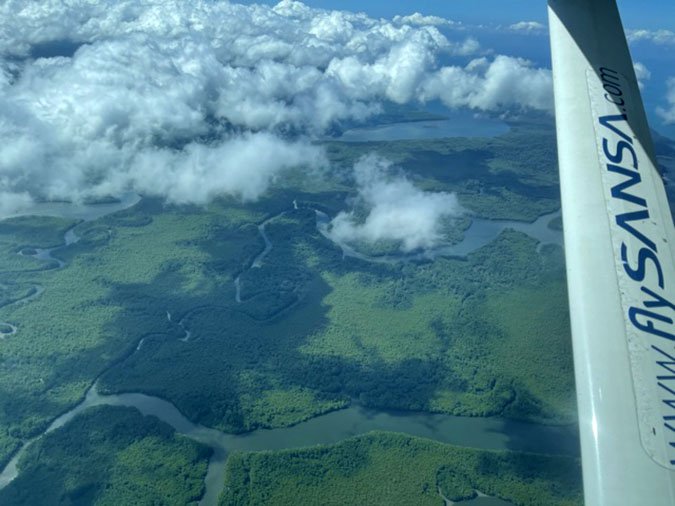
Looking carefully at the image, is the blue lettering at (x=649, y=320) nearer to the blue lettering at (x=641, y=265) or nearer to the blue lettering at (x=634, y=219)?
the blue lettering at (x=641, y=265)

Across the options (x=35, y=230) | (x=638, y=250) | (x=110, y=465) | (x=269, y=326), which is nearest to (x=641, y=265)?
(x=638, y=250)

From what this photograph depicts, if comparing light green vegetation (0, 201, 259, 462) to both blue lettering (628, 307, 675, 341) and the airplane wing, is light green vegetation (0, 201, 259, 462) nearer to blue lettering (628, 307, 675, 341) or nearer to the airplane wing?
the airplane wing

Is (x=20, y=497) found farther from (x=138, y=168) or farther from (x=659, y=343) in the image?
(x=138, y=168)

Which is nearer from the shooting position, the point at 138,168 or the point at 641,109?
the point at 641,109

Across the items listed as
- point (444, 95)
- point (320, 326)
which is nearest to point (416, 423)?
point (320, 326)

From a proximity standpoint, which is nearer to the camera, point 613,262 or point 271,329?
point 613,262

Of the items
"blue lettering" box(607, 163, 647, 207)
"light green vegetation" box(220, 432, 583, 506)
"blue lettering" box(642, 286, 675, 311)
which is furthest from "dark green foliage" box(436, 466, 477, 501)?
"blue lettering" box(642, 286, 675, 311)

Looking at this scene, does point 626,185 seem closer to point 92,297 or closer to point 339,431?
point 339,431
